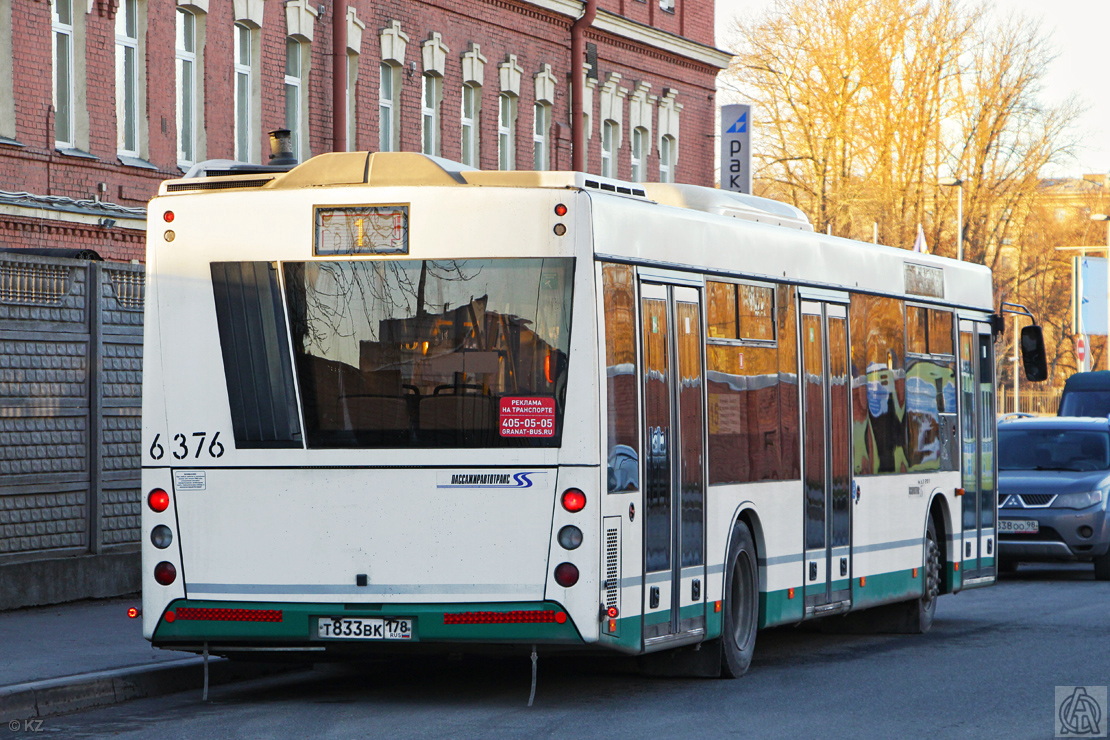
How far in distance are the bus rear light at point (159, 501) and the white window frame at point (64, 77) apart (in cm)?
1354

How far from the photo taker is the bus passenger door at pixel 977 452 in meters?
16.8

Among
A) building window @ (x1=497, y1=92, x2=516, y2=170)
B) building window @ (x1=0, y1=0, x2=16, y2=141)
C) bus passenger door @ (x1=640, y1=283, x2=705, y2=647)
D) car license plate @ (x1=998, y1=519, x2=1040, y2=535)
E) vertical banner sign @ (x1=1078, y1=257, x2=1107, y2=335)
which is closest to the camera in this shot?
bus passenger door @ (x1=640, y1=283, x2=705, y2=647)

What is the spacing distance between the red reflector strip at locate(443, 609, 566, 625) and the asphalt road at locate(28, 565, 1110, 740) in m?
0.51

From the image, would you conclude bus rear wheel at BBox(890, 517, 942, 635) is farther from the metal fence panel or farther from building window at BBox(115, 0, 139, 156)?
building window at BBox(115, 0, 139, 156)

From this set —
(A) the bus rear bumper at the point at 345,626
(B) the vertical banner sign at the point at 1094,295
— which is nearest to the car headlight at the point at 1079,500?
(A) the bus rear bumper at the point at 345,626

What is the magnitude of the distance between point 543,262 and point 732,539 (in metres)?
2.65

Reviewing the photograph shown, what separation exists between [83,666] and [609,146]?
27194 mm

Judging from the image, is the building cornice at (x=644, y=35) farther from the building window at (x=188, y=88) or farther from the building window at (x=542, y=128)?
the building window at (x=188, y=88)

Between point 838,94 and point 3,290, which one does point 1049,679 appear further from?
point 838,94

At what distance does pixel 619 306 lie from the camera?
10688 mm

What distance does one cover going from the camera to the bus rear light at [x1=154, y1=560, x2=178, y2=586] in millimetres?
10695

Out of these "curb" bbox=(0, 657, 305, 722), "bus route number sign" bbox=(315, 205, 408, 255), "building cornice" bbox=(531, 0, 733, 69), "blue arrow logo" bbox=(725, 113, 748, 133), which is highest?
"building cornice" bbox=(531, 0, 733, 69)

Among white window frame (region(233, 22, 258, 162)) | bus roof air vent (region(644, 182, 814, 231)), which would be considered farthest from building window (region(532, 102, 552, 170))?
bus roof air vent (region(644, 182, 814, 231))

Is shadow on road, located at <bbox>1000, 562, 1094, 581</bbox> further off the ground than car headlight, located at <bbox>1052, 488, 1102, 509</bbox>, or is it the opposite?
car headlight, located at <bbox>1052, 488, 1102, 509</bbox>
